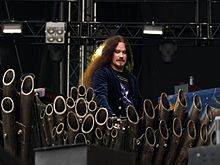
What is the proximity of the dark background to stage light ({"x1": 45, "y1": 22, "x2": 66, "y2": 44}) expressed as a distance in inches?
85.5

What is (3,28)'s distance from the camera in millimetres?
11766

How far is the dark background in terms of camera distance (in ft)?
46.3

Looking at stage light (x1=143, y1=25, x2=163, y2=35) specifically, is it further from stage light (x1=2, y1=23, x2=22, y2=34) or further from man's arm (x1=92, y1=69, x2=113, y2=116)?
man's arm (x1=92, y1=69, x2=113, y2=116)

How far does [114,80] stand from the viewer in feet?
20.5

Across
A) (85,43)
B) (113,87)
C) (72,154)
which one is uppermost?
(85,43)

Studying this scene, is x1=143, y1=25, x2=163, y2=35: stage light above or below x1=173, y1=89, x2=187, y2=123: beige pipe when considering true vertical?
above

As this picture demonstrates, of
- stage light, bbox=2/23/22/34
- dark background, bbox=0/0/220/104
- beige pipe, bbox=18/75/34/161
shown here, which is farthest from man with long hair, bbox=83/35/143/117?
dark background, bbox=0/0/220/104

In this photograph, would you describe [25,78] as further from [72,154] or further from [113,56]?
[72,154]

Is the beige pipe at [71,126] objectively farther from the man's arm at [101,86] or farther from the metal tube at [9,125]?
the man's arm at [101,86]

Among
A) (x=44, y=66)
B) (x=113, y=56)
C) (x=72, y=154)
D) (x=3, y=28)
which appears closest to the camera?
(x=72, y=154)

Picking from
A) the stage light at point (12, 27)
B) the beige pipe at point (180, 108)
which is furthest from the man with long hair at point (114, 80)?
the stage light at point (12, 27)

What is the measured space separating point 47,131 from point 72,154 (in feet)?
5.75

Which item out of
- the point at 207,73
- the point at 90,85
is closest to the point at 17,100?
the point at 90,85

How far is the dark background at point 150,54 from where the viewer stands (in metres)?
→ 14.1
